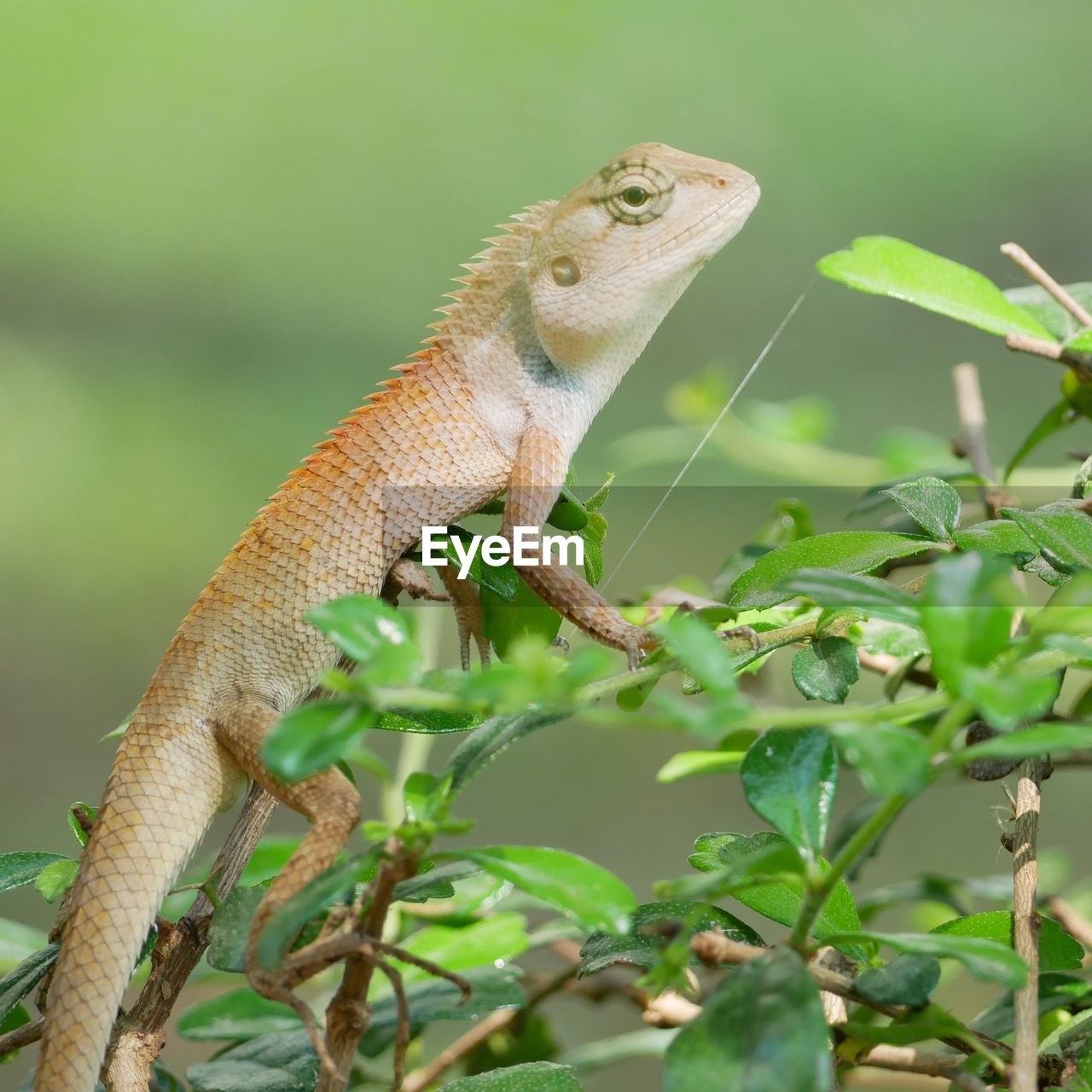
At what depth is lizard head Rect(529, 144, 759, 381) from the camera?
1.03 m

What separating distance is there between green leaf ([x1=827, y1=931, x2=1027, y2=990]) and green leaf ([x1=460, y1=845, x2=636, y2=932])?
112mm

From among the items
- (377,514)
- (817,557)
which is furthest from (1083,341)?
(377,514)

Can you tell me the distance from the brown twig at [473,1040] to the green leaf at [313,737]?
54 centimetres

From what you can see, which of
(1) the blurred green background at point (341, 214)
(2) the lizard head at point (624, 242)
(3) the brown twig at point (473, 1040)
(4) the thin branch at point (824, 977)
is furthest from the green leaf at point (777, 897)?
(1) the blurred green background at point (341, 214)

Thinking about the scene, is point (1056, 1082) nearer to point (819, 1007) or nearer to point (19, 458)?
point (819, 1007)

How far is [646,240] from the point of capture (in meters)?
1.04

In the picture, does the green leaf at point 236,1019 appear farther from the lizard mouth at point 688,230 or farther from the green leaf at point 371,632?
the lizard mouth at point 688,230

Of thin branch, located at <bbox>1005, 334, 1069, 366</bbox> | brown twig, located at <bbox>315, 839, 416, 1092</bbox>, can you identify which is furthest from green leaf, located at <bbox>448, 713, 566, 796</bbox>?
thin branch, located at <bbox>1005, 334, 1069, 366</bbox>

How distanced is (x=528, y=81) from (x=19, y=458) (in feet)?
5.62

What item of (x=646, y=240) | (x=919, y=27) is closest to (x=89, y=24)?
(x=919, y=27)

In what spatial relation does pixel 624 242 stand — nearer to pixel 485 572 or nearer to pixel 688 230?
pixel 688 230

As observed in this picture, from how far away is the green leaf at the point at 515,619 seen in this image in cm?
85

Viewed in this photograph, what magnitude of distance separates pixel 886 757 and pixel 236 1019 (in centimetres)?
68

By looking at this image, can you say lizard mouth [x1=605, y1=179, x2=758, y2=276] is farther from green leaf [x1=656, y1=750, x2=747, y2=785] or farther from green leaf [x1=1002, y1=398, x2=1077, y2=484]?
green leaf [x1=656, y1=750, x2=747, y2=785]
